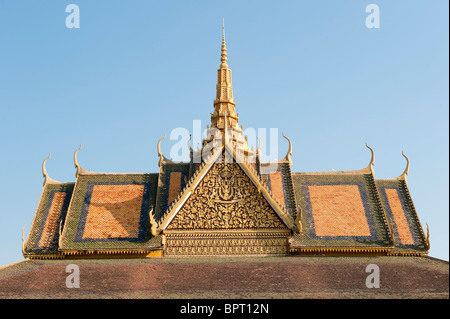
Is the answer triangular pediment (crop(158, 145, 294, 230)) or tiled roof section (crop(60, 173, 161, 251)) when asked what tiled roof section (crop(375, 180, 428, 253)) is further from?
tiled roof section (crop(60, 173, 161, 251))

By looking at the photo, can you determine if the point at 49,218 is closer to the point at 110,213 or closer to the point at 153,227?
the point at 110,213

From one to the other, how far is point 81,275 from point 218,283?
4480 mm

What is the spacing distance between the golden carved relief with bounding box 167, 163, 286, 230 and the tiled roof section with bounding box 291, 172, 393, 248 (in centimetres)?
160

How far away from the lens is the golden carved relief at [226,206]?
69.7ft

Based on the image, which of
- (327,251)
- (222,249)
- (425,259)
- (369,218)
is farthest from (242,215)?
(425,259)

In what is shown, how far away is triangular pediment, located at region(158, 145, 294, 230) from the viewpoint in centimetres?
2123

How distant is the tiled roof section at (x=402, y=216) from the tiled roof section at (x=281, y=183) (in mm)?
3853

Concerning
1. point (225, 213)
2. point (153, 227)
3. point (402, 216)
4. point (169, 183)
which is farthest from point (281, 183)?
point (153, 227)

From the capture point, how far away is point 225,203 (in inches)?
850

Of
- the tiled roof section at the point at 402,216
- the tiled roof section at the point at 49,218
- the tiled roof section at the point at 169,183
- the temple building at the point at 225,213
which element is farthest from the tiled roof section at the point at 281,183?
the tiled roof section at the point at 49,218

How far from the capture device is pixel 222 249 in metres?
20.8

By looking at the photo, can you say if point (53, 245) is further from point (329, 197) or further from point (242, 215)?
point (329, 197)

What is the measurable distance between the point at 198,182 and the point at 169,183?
2.63m

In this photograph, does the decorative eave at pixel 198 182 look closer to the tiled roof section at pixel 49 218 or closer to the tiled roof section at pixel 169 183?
the tiled roof section at pixel 169 183
